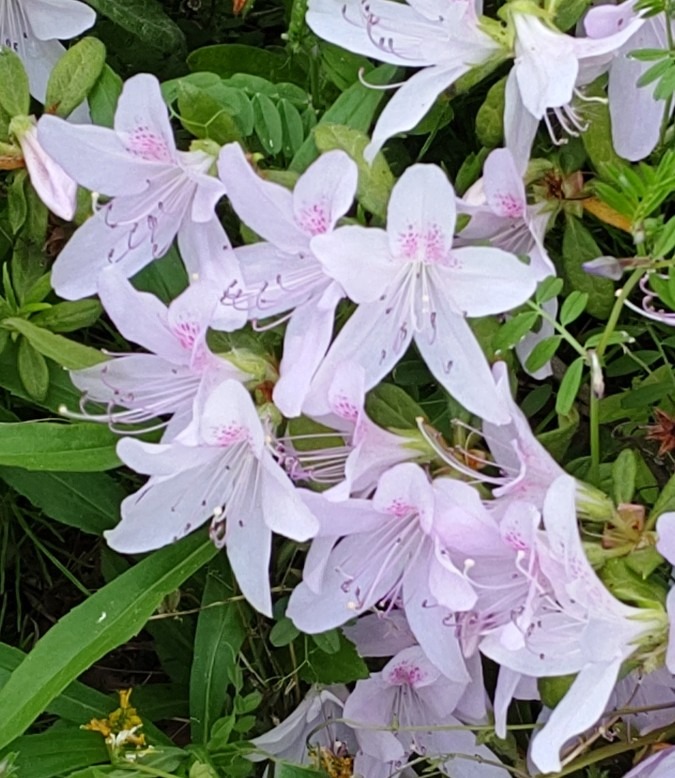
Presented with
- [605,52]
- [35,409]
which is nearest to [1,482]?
[35,409]

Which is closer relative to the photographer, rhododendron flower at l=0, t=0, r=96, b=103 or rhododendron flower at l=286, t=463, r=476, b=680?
rhododendron flower at l=286, t=463, r=476, b=680

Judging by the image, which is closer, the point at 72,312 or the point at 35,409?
the point at 72,312

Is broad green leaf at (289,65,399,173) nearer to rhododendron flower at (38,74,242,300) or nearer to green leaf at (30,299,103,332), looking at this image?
rhododendron flower at (38,74,242,300)

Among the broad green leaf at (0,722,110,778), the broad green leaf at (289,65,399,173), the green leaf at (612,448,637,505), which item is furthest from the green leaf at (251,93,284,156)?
the broad green leaf at (0,722,110,778)

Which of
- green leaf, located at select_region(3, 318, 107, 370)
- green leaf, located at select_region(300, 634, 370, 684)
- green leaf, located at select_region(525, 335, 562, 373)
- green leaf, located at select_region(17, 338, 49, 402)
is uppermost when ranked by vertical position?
green leaf, located at select_region(525, 335, 562, 373)

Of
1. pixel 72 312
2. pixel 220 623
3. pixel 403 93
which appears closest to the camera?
pixel 403 93

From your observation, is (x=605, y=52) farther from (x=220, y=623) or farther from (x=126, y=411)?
(x=220, y=623)

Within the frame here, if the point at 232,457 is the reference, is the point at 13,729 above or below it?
below
